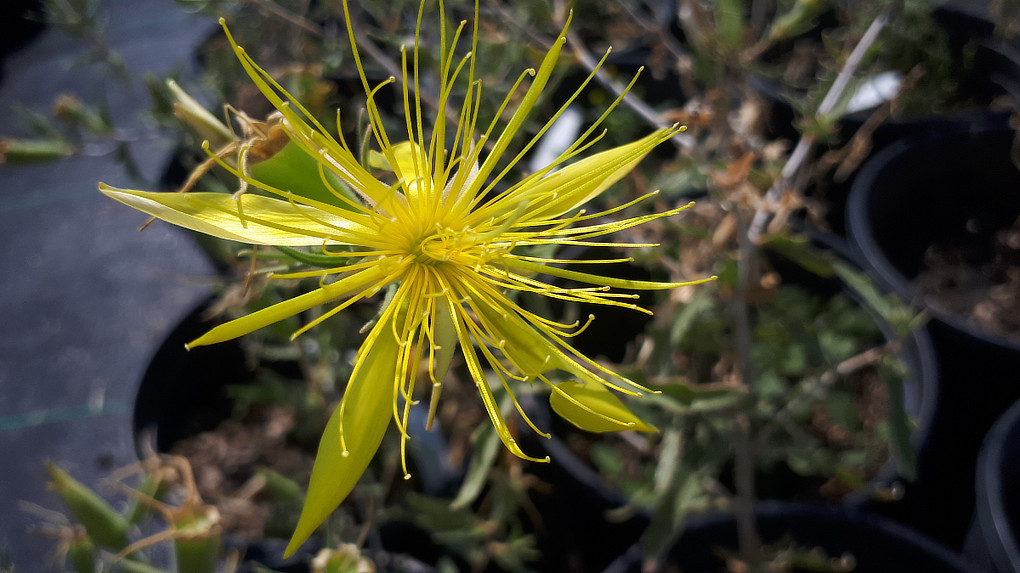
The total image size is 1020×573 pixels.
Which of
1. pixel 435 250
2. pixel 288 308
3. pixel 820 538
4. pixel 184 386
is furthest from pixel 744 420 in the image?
pixel 184 386

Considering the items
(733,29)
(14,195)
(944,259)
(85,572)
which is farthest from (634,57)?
(14,195)

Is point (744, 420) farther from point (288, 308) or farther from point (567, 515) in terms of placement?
point (288, 308)

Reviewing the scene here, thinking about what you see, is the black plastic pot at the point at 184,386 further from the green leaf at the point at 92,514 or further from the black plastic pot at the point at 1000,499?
the black plastic pot at the point at 1000,499

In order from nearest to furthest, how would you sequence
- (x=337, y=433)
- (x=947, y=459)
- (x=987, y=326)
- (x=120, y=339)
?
(x=337, y=433)
(x=947, y=459)
(x=987, y=326)
(x=120, y=339)

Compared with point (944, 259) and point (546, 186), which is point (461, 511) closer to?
point (546, 186)

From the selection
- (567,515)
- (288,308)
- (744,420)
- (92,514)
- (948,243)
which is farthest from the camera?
(948,243)

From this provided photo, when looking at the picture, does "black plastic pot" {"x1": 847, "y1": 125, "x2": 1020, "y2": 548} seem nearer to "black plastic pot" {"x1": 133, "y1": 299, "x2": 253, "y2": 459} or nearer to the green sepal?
the green sepal

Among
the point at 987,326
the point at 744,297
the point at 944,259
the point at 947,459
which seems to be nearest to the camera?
the point at 744,297
